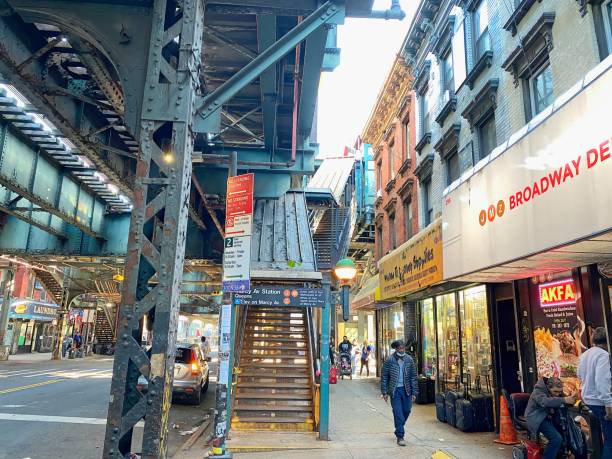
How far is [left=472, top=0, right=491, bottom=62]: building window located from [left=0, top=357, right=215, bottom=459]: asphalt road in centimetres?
1111

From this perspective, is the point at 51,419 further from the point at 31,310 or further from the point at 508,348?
the point at 31,310

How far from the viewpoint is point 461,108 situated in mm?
12625

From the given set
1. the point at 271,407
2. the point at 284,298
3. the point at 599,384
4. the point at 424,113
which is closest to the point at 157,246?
the point at 284,298

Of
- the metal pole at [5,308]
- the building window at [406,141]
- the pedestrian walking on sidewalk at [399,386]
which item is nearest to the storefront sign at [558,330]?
the pedestrian walking on sidewalk at [399,386]

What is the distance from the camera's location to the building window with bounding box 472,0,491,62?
452 inches

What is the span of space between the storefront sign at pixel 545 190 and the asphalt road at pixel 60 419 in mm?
6164

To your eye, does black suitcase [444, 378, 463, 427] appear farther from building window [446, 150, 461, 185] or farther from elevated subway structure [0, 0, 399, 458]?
building window [446, 150, 461, 185]

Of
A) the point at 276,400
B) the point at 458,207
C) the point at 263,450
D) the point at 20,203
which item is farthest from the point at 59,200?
the point at 458,207

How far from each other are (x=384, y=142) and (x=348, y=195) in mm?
3749

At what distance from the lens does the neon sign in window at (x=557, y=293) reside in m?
7.31

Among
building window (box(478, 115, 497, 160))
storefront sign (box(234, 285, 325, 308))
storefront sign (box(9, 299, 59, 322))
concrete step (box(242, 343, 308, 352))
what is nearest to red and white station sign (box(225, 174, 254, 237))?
storefront sign (box(234, 285, 325, 308))

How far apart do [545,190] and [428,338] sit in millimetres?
9512

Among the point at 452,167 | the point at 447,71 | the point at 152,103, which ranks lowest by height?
the point at 152,103

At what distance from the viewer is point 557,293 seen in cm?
768
